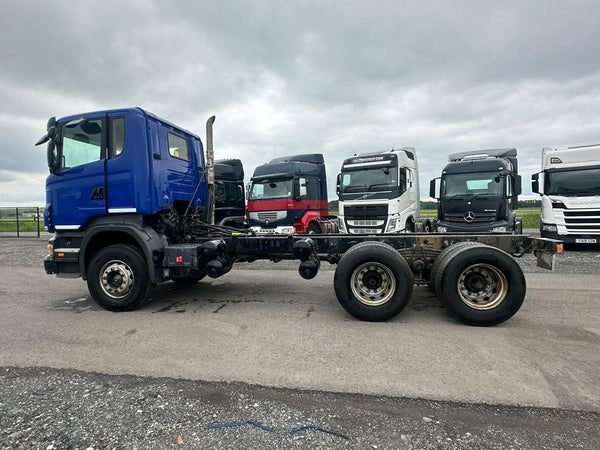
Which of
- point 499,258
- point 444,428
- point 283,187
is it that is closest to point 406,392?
point 444,428

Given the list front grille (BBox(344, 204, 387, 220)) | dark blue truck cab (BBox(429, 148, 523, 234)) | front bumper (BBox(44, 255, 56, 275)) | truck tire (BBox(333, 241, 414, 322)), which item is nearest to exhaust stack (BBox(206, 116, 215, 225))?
A: front bumper (BBox(44, 255, 56, 275))

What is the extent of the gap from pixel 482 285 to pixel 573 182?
9244 millimetres

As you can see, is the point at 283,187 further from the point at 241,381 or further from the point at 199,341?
the point at 241,381

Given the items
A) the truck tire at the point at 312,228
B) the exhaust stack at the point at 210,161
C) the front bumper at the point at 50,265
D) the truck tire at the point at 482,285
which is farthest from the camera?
the truck tire at the point at 312,228

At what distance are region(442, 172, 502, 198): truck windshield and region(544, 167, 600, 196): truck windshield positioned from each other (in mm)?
2461

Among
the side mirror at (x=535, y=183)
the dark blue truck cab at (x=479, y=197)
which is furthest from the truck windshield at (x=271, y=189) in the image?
the side mirror at (x=535, y=183)

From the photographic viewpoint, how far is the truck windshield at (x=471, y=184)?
Result: 1015cm

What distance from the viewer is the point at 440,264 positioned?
4.56m

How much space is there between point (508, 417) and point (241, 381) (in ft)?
7.05

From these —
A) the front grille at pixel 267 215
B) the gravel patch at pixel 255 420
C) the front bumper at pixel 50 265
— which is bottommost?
the gravel patch at pixel 255 420

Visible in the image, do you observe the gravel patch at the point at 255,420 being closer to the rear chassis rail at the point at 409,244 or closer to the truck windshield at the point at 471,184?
the rear chassis rail at the point at 409,244

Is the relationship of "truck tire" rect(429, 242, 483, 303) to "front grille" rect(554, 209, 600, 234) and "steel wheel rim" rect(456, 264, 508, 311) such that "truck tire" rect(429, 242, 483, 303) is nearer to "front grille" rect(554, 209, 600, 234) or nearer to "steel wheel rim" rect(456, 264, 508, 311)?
"steel wheel rim" rect(456, 264, 508, 311)

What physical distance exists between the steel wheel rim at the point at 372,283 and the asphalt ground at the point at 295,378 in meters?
0.37

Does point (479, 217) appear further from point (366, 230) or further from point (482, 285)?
point (482, 285)
